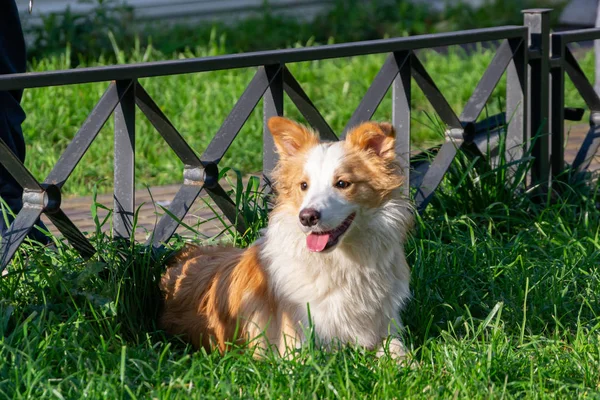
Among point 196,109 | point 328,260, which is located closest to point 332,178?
point 328,260

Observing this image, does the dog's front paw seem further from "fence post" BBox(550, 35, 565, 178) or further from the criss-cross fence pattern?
"fence post" BBox(550, 35, 565, 178)

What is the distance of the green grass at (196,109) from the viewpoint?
7.13 meters

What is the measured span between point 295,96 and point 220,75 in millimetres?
4284

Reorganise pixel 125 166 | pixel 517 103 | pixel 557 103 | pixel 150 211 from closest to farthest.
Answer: pixel 125 166 → pixel 517 103 → pixel 557 103 → pixel 150 211

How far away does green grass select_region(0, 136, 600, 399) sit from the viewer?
331 cm

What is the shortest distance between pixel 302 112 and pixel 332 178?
109cm

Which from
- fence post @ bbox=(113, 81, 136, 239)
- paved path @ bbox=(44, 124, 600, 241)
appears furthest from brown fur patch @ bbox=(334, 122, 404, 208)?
paved path @ bbox=(44, 124, 600, 241)

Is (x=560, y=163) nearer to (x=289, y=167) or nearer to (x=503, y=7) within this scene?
(x=289, y=167)

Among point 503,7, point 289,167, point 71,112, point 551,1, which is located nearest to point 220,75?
point 71,112

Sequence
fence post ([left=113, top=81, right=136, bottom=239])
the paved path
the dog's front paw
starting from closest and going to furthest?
1. the dog's front paw
2. fence post ([left=113, top=81, right=136, bottom=239])
3. the paved path

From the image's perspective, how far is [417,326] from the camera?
417 centimetres

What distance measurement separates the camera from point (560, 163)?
5.75 m

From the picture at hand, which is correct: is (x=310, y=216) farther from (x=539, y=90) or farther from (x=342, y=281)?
(x=539, y=90)

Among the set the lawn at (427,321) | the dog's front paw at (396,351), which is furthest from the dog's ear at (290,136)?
the dog's front paw at (396,351)
